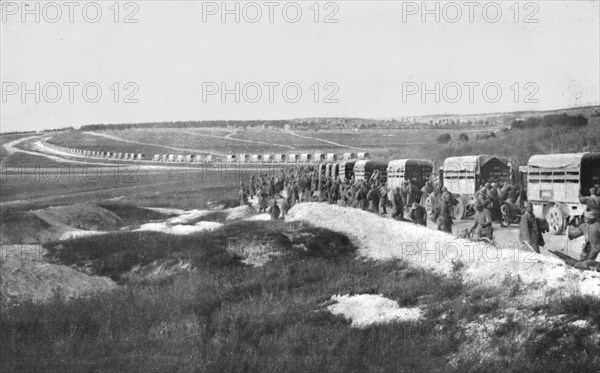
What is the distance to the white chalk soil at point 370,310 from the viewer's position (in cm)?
677

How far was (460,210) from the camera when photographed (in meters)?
10.1

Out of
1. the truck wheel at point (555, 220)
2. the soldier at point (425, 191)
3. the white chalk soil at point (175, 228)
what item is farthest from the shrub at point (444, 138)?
the white chalk soil at point (175, 228)

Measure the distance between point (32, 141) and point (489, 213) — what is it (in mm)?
6019

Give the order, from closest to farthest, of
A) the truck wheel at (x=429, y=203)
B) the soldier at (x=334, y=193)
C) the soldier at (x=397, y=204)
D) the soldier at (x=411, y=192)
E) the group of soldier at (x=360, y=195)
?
the group of soldier at (x=360, y=195), the soldier at (x=411, y=192), the soldier at (x=397, y=204), the truck wheel at (x=429, y=203), the soldier at (x=334, y=193)

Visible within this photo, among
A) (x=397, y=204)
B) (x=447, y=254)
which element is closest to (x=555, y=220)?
(x=447, y=254)

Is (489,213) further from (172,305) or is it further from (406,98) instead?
(172,305)

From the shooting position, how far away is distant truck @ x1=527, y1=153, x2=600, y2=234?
8633 millimetres

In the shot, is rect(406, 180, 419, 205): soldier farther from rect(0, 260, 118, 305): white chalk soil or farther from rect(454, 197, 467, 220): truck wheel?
rect(0, 260, 118, 305): white chalk soil

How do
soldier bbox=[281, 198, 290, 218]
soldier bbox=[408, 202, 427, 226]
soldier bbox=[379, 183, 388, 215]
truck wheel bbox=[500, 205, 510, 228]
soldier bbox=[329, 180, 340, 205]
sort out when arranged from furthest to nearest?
soldier bbox=[329, 180, 340, 205] → soldier bbox=[379, 183, 388, 215] → soldier bbox=[408, 202, 427, 226] → soldier bbox=[281, 198, 290, 218] → truck wheel bbox=[500, 205, 510, 228]

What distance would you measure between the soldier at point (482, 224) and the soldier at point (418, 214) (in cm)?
101

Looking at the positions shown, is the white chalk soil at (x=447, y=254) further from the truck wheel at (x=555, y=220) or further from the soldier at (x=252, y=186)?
the truck wheel at (x=555, y=220)

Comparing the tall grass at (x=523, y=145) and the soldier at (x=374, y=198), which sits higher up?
the tall grass at (x=523, y=145)

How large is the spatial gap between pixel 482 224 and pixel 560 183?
124 centimetres

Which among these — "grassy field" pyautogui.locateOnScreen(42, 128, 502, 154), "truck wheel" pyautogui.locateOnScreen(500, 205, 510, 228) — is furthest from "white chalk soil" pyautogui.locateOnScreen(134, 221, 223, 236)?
"truck wheel" pyautogui.locateOnScreen(500, 205, 510, 228)
